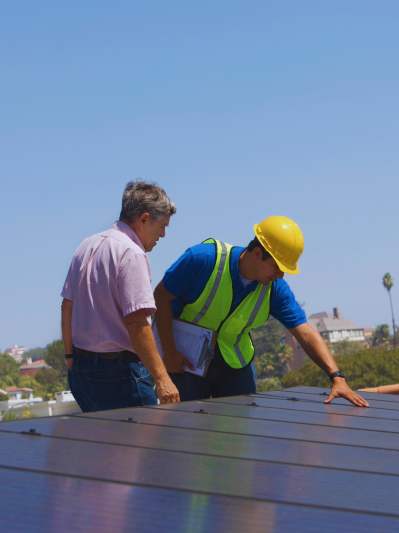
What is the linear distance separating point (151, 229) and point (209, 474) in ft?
7.71

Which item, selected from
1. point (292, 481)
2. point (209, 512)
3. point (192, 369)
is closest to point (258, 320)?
point (192, 369)

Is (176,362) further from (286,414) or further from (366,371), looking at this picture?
(366,371)

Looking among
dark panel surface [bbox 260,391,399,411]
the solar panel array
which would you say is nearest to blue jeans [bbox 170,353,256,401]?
dark panel surface [bbox 260,391,399,411]

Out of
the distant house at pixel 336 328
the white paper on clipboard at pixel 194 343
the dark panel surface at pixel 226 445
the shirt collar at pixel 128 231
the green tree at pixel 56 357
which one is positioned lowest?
the dark panel surface at pixel 226 445

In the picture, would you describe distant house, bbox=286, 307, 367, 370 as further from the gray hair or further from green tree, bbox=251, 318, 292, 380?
the gray hair

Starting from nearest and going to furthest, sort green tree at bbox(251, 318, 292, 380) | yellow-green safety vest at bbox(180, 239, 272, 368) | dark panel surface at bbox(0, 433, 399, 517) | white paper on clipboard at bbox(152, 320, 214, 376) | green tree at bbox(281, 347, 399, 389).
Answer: dark panel surface at bbox(0, 433, 399, 517), yellow-green safety vest at bbox(180, 239, 272, 368), white paper on clipboard at bbox(152, 320, 214, 376), green tree at bbox(281, 347, 399, 389), green tree at bbox(251, 318, 292, 380)

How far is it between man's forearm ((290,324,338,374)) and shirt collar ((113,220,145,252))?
1.26 metres

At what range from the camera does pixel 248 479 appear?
2.60 meters

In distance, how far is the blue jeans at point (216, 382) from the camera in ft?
18.4

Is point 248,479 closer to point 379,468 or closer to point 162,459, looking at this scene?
point 162,459

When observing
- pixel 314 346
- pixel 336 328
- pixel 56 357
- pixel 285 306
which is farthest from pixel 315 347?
pixel 336 328

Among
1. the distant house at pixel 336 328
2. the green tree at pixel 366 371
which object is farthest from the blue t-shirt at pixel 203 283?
the distant house at pixel 336 328

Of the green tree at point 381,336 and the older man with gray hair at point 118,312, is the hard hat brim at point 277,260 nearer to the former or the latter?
the older man with gray hair at point 118,312

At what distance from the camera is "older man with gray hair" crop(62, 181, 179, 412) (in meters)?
4.56
